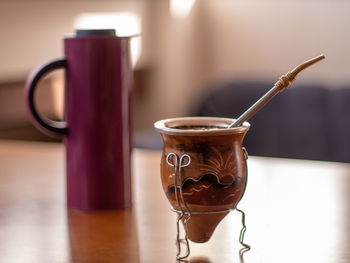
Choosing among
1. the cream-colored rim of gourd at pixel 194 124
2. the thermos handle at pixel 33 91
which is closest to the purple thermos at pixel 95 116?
the thermos handle at pixel 33 91

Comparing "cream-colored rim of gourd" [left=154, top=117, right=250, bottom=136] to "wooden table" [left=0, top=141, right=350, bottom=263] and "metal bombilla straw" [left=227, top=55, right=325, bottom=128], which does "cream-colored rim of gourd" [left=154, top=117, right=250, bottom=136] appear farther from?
"wooden table" [left=0, top=141, right=350, bottom=263]

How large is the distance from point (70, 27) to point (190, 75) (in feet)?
3.61

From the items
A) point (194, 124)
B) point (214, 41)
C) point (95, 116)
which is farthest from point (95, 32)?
point (214, 41)

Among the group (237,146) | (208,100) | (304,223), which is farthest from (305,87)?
(237,146)

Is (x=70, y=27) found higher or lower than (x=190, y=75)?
higher

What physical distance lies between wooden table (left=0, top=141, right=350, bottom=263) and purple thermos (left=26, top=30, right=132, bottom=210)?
38 millimetres

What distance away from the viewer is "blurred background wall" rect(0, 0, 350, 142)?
362 centimetres

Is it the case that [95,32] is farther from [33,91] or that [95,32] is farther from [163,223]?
[163,223]

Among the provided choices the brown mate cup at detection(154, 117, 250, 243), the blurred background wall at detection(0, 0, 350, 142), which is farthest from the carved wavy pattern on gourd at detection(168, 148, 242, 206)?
the blurred background wall at detection(0, 0, 350, 142)

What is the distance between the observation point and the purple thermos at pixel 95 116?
914 millimetres

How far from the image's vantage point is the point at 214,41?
409 cm

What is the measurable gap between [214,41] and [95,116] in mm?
3236

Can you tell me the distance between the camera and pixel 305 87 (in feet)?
8.27

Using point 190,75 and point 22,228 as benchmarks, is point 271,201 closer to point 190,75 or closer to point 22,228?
point 22,228
